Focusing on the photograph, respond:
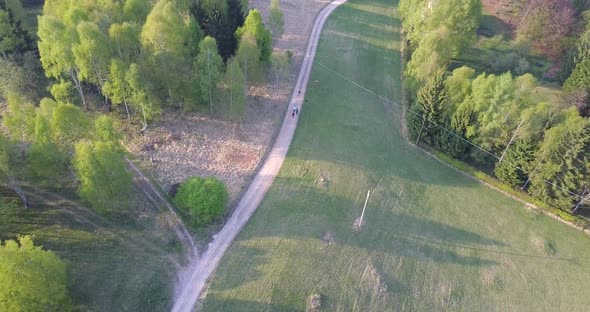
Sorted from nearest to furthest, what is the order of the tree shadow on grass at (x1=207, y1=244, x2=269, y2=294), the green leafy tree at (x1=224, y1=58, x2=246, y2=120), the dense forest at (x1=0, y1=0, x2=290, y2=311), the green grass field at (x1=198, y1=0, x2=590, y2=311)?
the tree shadow on grass at (x1=207, y1=244, x2=269, y2=294) → the green grass field at (x1=198, y1=0, x2=590, y2=311) → the dense forest at (x1=0, y1=0, x2=290, y2=311) → the green leafy tree at (x1=224, y1=58, x2=246, y2=120)

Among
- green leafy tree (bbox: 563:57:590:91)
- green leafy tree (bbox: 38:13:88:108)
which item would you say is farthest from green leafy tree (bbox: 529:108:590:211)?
green leafy tree (bbox: 38:13:88:108)

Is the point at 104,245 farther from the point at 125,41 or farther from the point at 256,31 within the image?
the point at 256,31

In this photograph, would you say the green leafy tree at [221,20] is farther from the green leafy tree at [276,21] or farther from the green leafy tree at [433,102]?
the green leafy tree at [433,102]

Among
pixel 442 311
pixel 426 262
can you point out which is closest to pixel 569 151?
pixel 426 262

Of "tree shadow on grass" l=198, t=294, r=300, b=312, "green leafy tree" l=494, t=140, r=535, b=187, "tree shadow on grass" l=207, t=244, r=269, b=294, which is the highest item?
"green leafy tree" l=494, t=140, r=535, b=187

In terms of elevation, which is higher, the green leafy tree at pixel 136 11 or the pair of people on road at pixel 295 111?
the green leafy tree at pixel 136 11

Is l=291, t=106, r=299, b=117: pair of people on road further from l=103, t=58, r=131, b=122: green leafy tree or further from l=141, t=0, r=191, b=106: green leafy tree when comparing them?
l=103, t=58, r=131, b=122: green leafy tree

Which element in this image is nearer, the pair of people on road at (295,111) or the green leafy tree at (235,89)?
the green leafy tree at (235,89)

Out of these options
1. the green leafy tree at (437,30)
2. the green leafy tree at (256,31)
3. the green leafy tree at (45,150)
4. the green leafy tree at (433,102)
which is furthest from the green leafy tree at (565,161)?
the green leafy tree at (45,150)

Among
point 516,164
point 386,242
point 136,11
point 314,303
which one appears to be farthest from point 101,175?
point 516,164
